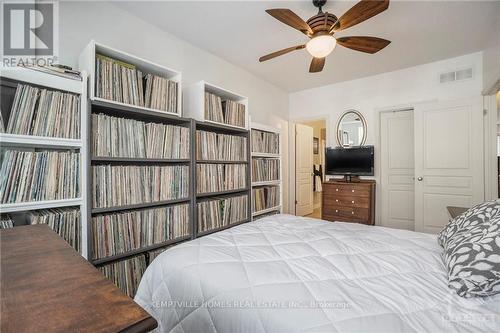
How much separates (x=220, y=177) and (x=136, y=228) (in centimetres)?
95

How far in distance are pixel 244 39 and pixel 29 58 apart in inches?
73.1

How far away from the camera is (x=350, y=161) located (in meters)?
3.73

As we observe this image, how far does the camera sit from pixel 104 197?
160 centimetres

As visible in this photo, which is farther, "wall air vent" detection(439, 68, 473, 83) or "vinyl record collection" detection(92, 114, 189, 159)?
"wall air vent" detection(439, 68, 473, 83)

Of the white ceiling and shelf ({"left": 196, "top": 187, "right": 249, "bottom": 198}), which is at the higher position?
the white ceiling

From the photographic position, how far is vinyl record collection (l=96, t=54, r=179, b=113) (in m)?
1.62

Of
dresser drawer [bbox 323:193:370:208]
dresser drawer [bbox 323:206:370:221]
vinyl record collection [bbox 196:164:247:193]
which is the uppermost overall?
vinyl record collection [bbox 196:164:247:193]

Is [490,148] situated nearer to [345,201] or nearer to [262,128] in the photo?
[345,201]

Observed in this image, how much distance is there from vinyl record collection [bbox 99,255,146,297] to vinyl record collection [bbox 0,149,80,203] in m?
0.59

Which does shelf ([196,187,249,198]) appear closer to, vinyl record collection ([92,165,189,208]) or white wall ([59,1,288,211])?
vinyl record collection ([92,165,189,208])

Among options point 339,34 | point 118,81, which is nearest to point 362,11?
point 339,34

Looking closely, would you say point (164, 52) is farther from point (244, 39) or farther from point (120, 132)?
point (120, 132)

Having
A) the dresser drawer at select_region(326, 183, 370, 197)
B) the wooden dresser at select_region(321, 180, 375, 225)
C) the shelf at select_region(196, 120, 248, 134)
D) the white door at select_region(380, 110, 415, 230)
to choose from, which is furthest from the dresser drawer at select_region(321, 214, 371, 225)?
the shelf at select_region(196, 120, 248, 134)

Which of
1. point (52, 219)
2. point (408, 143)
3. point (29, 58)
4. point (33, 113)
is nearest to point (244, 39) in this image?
point (29, 58)
